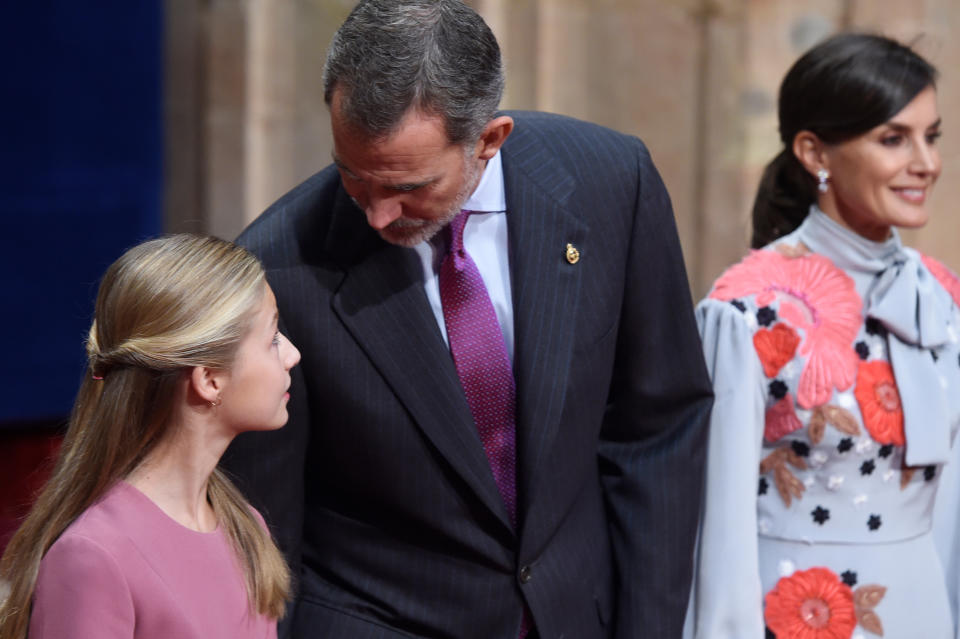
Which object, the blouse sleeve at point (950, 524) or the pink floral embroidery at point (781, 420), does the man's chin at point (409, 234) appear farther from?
the blouse sleeve at point (950, 524)

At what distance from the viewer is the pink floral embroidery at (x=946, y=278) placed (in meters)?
2.50

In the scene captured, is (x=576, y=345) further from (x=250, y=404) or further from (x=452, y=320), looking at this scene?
(x=250, y=404)

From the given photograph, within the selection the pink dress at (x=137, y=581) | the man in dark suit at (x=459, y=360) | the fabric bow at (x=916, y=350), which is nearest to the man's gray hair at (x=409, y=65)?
the man in dark suit at (x=459, y=360)

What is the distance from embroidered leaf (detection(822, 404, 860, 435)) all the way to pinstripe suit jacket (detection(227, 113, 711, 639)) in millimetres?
256

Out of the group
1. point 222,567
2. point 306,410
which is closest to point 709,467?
point 306,410

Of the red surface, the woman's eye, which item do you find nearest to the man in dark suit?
the woman's eye

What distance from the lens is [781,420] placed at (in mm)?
2232

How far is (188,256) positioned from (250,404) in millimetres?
219

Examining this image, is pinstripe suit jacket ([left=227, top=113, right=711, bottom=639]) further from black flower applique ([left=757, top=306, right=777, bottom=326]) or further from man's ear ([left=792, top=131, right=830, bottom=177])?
man's ear ([left=792, top=131, right=830, bottom=177])

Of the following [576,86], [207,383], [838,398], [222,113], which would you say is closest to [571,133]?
[838,398]

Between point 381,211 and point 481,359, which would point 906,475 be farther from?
point 381,211

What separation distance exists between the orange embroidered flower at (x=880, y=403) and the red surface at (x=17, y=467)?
2.66 metres

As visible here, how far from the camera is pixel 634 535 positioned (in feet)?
6.84

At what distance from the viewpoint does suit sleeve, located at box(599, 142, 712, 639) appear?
2061 mm
